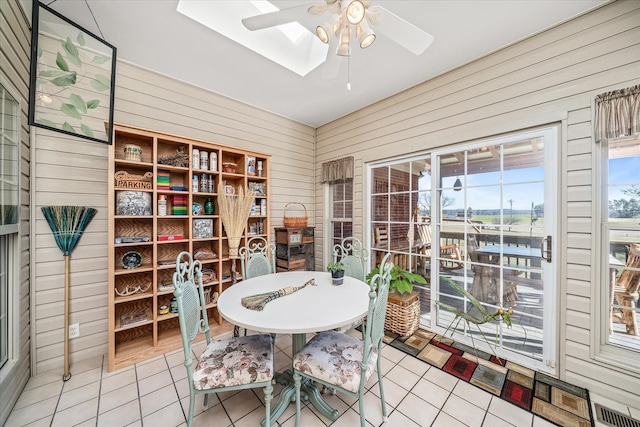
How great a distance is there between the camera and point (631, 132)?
5.27 ft

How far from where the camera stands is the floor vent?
4.99 ft

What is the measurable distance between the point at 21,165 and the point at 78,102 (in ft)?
2.11

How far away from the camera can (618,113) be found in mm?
1658

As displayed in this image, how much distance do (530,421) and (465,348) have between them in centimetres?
82

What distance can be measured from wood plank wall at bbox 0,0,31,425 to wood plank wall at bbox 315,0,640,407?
369cm

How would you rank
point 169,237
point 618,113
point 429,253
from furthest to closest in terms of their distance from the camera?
point 429,253
point 169,237
point 618,113

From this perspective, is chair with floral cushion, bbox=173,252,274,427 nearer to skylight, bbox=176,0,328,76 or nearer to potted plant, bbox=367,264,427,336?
potted plant, bbox=367,264,427,336

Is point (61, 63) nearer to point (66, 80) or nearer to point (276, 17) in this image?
point (66, 80)

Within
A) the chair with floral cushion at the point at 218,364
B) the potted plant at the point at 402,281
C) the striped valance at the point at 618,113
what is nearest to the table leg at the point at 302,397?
the chair with floral cushion at the point at 218,364

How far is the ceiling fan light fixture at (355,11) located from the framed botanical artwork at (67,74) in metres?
1.80

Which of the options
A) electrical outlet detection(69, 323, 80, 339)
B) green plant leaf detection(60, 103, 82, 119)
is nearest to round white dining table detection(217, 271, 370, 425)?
electrical outlet detection(69, 323, 80, 339)

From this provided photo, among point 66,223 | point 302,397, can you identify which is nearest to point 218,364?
point 302,397

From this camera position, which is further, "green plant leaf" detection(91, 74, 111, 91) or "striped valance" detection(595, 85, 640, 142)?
"green plant leaf" detection(91, 74, 111, 91)

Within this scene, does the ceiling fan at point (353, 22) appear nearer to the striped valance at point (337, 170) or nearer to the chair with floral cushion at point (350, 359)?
→ the chair with floral cushion at point (350, 359)
